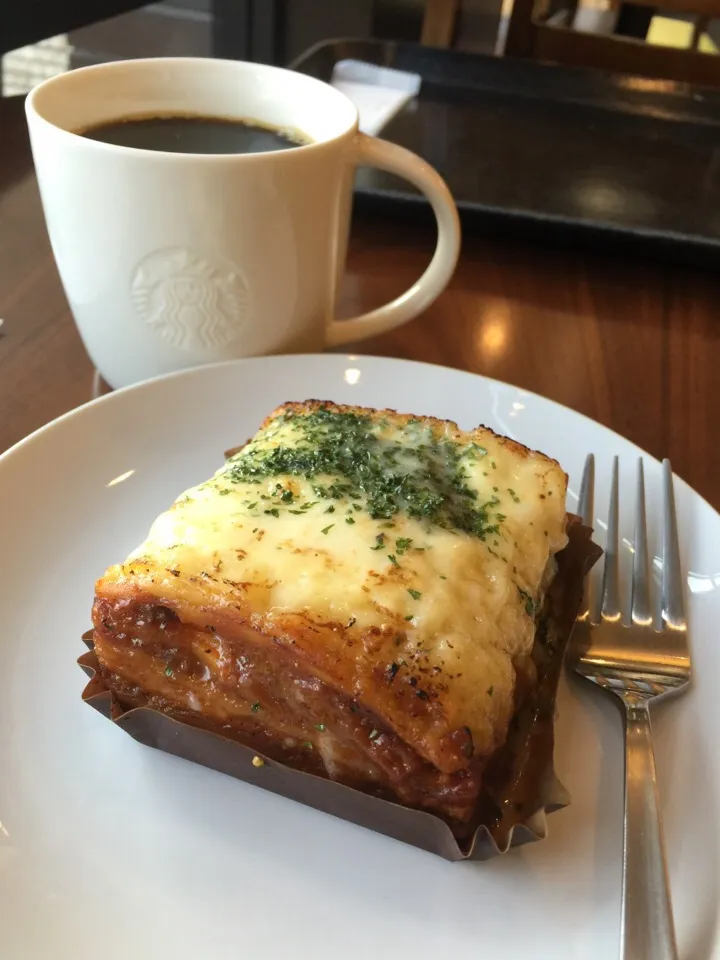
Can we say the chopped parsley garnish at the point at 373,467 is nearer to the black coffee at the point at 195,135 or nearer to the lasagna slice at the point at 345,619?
the lasagna slice at the point at 345,619

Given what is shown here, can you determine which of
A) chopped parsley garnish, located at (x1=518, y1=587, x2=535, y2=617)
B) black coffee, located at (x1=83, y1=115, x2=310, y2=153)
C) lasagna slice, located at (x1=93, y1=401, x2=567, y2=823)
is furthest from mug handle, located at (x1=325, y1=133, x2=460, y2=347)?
chopped parsley garnish, located at (x1=518, y1=587, x2=535, y2=617)

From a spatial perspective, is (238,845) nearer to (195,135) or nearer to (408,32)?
(195,135)

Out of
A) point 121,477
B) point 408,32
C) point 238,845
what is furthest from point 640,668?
point 408,32

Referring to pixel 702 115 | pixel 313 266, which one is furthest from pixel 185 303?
pixel 702 115

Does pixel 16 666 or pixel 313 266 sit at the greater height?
pixel 313 266

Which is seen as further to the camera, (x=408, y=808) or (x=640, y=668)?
(x=640, y=668)

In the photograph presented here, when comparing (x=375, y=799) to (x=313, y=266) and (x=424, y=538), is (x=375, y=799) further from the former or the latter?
(x=313, y=266)

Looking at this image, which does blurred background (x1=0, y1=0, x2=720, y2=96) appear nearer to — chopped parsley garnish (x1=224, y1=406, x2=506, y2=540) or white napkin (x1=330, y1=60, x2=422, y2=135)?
white napkin (x1=330, y1=60, x2=422, y2=135)
